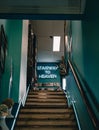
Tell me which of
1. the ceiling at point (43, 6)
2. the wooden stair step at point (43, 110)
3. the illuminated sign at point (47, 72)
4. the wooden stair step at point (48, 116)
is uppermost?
the ceiling at point (43, 6)

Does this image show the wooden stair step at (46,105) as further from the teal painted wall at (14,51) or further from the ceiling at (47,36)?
the ceiling at (47,36)

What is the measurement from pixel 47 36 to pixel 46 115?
23.9 feet

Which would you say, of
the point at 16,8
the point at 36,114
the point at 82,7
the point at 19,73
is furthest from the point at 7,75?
the point at 82,7

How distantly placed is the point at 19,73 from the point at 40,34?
219 inches

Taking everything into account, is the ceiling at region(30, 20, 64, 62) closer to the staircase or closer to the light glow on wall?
the light glow on wall

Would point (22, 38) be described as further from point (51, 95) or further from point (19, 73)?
point (51, 95)

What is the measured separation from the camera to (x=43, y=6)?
4852mm

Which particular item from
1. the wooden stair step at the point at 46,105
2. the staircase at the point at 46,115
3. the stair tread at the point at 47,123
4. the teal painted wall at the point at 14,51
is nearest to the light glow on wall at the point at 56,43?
the teal painted wall at the point at 14,51

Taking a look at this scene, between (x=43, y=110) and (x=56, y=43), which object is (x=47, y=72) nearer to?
(x=56, y=43)

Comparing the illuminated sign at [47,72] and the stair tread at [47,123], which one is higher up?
the stair tread at [47,123]

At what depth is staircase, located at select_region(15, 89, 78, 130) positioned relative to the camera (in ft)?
18.9

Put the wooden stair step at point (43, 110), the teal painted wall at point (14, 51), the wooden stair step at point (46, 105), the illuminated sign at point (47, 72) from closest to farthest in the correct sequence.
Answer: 1. the wooden stair step at point (43, 110)
2. the wooden stair step at point (46, 105)
3. the teal painted wall at point (14, 51)
4. the illuminated sign at point (47, 72)

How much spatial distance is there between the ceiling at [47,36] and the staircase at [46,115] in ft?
14.7

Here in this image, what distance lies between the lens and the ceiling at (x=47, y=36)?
11.8 meters
